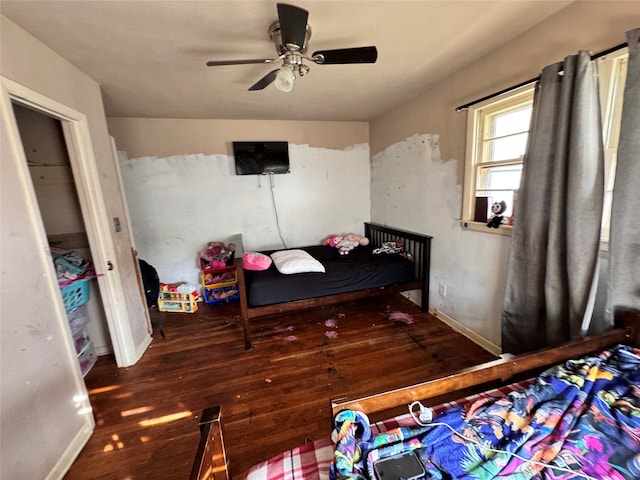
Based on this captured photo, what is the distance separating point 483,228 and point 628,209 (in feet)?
3.03

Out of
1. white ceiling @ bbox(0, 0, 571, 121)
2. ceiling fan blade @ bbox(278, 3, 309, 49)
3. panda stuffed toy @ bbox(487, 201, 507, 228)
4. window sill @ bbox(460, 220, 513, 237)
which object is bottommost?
window sill @ bbox(460, 220, 513, 237)

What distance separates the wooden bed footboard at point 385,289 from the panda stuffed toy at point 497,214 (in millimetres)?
697

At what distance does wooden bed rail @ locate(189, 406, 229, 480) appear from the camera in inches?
26.7

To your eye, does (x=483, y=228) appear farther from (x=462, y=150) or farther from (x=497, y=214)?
(x=462, y=150)

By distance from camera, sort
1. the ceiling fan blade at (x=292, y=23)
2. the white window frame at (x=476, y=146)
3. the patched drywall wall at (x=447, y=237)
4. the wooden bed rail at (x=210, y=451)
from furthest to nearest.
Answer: the patched drywall wall at (x=447, y=237)
the white window frame at (x=476, y=146)
the ceiling fan blade at (x=292, y=23)
the wooden bed rail at (x=210, y=451)

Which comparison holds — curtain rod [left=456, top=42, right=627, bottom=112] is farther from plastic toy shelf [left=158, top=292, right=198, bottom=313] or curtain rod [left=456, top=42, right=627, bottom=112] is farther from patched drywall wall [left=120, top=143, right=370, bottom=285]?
plastic toy shelf [left=158, top=292, right=198, bottom=313]

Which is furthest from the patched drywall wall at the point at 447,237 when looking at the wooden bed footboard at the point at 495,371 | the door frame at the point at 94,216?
the door frame at the point at 94,216

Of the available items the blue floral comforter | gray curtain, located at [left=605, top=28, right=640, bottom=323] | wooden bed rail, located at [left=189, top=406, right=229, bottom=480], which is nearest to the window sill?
gray curtain, located at [left=605, top=28, right=640, bottom=323]

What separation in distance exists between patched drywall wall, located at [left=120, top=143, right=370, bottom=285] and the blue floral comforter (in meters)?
3.08

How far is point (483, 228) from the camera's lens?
2.14 m

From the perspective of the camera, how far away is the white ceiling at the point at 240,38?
1359 millimetres

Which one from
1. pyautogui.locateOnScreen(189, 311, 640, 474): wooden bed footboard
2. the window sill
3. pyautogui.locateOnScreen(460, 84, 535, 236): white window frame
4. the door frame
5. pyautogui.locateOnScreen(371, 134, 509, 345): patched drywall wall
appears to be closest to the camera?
pyautogui.locateOnScreen(189, 311, 640, 474): wooden bed footboard

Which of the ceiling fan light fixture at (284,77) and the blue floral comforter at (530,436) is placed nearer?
the blue floral comforter at (530,436)

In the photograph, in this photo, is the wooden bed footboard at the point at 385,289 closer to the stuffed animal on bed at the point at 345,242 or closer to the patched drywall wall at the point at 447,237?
the patched drywall wall at the point at 447,237
